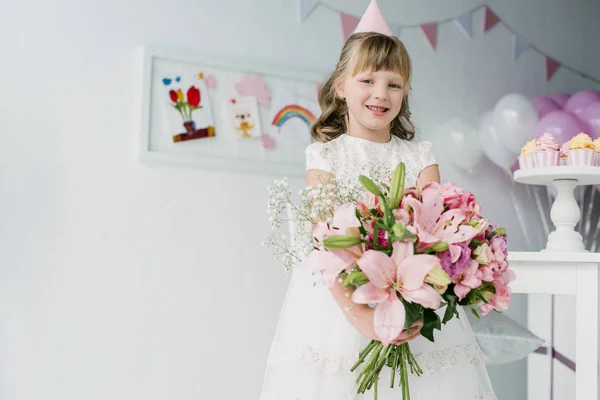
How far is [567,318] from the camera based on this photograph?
208 cm

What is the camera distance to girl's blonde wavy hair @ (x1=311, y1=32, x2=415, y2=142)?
5.13ft

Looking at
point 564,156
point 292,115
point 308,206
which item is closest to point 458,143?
point 292,115

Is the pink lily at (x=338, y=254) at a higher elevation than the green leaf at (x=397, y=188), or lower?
lower

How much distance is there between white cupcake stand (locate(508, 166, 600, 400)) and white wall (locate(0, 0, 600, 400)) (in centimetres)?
19

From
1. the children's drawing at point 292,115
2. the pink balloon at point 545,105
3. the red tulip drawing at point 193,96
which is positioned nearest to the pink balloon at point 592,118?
the pink balloon at point 545,105

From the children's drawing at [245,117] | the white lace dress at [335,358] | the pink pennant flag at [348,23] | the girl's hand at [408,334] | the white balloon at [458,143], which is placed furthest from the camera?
the white balloon at [458,143]

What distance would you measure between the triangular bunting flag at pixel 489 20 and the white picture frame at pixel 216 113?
3.16 ft

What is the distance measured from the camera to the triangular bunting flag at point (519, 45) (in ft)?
11.6

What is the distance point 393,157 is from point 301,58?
1.48 meters

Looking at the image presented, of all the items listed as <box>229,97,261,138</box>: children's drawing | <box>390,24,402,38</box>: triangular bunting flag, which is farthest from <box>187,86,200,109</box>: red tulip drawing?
<box>390,24,402,38</box>: triangular bunting flag

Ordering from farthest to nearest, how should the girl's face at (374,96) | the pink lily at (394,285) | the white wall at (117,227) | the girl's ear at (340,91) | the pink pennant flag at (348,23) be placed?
the pink pennant flag at (348,23) < the white wall at (117,227) < the girl's ear at (340,91) < the girl's face at (374,96) < the pink lily at (394,285)

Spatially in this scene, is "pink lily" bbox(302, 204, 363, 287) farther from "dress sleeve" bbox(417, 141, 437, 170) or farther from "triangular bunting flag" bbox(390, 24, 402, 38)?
"triangular bunting flag" bbox(390, 24, 402, 38)

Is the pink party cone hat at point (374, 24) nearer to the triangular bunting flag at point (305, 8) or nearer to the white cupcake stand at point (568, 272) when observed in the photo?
the white cupcake stand at point (568, 272)

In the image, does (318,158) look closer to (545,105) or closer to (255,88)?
(255,88)
